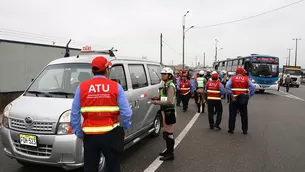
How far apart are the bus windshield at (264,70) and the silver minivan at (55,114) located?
1843 cm

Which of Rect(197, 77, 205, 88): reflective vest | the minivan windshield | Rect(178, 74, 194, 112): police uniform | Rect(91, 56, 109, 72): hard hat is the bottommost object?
Rect(178, 74, 194, 112): police uniform

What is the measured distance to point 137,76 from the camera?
5.42 meters

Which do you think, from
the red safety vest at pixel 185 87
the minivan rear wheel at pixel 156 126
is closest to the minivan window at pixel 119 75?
the minivan rear wheel at pixel 156 126

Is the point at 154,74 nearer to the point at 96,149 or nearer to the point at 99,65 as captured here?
the point at 99,65

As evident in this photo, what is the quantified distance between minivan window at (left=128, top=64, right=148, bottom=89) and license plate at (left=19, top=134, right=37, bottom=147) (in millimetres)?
2098

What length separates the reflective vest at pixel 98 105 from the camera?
282 cm

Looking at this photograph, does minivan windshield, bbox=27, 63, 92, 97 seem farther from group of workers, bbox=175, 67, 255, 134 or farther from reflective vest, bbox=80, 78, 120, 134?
group of workers, bbox=175, 67, 255, 134

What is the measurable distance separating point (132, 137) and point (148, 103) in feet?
3.27

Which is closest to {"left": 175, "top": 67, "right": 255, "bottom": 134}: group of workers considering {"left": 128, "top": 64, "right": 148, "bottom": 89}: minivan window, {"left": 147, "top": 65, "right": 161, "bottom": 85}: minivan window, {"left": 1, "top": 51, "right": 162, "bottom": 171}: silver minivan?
{"left": 147, "top": 65, "right": 161, "bottom": 85}: minivan window

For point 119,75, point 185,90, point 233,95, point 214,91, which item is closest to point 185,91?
point 185,90

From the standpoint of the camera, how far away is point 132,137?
5.04 metres

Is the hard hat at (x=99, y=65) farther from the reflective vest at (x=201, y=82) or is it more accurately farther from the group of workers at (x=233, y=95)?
the reflective vest at (x=201, y=82)

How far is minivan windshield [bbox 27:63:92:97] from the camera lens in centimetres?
432

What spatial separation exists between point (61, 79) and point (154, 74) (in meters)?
2.60
